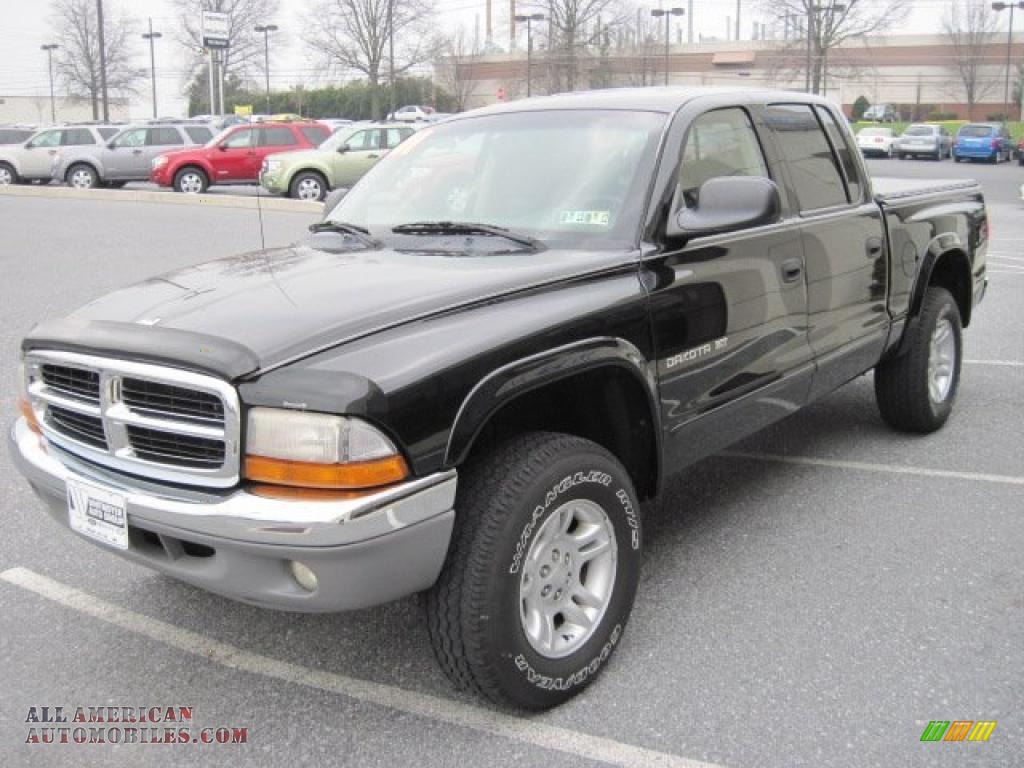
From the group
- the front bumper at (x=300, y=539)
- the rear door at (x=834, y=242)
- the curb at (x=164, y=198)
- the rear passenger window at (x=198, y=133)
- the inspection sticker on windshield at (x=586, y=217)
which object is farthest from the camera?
the rear passenger window at (x=198, y=133)

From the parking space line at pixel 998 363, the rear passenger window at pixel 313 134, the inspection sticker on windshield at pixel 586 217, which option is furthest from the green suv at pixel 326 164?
the inspection sticker on windshield at pixel 586 217

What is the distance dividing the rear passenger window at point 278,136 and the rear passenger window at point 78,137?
6002 mm

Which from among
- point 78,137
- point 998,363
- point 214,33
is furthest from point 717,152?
point 214,33

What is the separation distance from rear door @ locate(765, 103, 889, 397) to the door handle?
0.29 feet

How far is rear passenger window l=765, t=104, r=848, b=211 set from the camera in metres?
4.48

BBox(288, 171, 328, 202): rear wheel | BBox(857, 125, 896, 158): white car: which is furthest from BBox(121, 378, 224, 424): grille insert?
BBox(857, 125, 896, 158): white car

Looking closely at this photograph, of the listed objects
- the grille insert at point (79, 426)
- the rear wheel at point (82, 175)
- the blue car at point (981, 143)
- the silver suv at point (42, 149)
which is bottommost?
the grille insert at point (79, 426)

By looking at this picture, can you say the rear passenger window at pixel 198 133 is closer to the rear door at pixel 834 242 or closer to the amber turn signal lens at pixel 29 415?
the rear door at pixel 834 242

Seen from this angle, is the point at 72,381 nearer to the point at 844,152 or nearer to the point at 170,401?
the point at 170,401

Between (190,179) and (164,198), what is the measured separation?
2.61 meters

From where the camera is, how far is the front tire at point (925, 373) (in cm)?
536

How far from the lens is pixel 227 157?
22922 mm

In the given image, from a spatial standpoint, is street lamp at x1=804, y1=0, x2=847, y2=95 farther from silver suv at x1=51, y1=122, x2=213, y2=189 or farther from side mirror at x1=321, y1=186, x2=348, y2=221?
side mirror at x1=321, y1=186, x2=348, y2=221

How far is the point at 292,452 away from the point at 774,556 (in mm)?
2271
